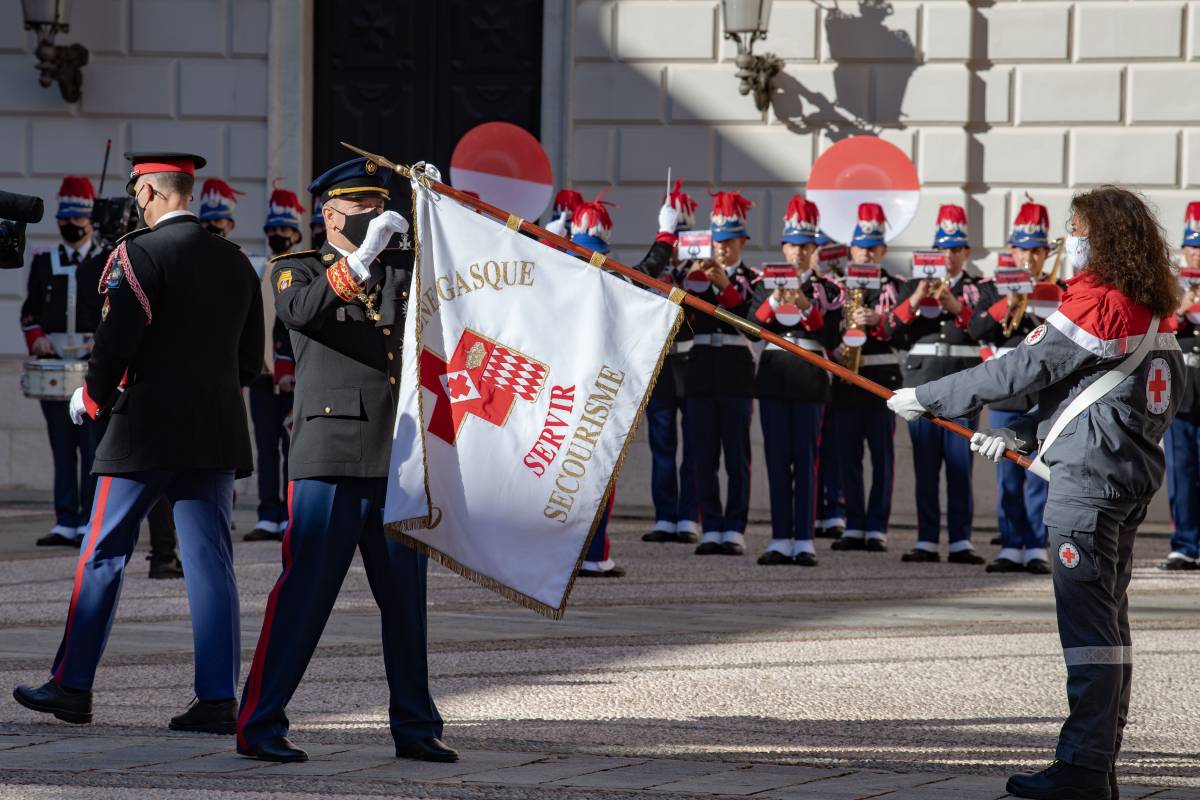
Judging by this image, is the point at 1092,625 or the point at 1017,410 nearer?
the point at 1092,625

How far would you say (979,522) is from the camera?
14609 millimetres

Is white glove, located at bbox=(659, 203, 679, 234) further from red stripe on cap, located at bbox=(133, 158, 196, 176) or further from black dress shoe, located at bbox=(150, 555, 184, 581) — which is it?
red stripe on cap, located at bbox=(133, 158, 196, 176)

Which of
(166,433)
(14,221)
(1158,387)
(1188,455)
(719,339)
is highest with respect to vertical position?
(14,221)

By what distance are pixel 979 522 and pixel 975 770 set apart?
8960mm

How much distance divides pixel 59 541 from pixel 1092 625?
313 inches

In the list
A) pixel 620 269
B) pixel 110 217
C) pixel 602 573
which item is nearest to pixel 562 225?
pixel 602 573

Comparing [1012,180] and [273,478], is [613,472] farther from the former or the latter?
[1012,180]

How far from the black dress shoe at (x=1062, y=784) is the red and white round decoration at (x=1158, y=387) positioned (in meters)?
1.02

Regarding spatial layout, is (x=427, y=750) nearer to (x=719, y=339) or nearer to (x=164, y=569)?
(x=164, y=569)

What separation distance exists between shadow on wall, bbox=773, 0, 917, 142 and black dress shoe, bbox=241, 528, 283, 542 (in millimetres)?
5010

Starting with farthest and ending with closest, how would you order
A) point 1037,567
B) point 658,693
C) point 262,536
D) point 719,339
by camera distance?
point 262,536 < point 719,339 < point 1037,567 < point 658,693

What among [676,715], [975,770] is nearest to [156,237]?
[676,715]

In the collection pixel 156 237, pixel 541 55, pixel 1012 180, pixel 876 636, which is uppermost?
pixel 541 55

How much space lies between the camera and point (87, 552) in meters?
6.52
